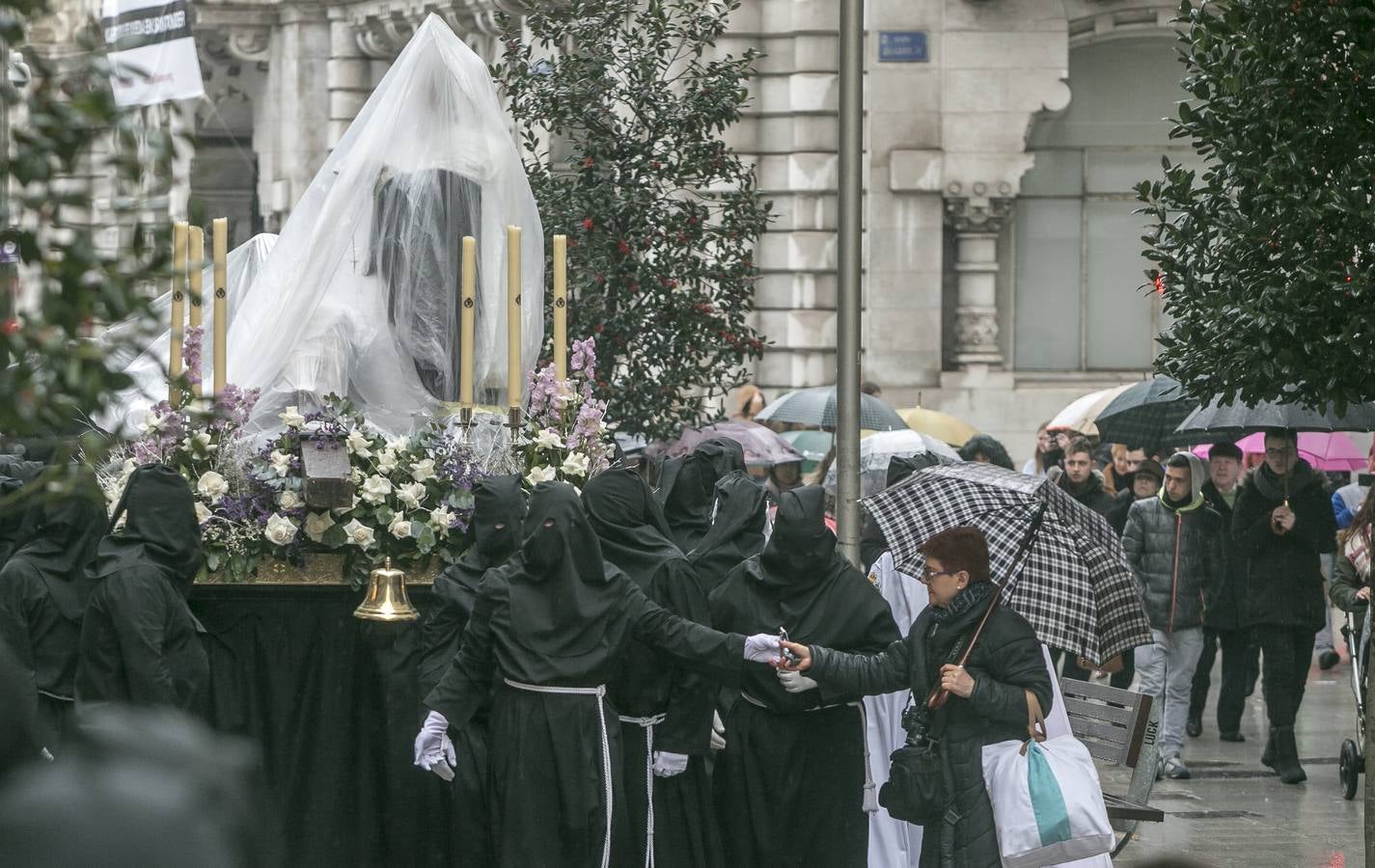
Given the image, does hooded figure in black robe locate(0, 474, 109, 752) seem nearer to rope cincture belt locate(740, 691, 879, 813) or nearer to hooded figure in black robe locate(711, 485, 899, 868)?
hooded figure in black robe locate(711, 485, 899, 868)

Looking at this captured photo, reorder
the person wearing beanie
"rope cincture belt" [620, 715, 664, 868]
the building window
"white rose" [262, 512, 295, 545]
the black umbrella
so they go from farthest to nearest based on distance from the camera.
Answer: the building window
the person wearing beanie
the black umbrella
"white rose" [262, 512, 295, 545]
"rope cincture belt" [620, 715, 664, 868]

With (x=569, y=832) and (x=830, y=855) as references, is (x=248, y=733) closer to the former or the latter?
(x=569, y=832)

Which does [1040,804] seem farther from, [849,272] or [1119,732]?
[849,272]

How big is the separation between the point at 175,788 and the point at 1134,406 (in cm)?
1343

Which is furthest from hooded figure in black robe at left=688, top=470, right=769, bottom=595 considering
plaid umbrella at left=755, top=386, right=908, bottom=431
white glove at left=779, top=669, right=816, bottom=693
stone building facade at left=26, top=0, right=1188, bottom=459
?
stone building facade at left=26, top=0, right=1188, bottom=459

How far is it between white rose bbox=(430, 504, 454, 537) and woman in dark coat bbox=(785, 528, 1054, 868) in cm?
195

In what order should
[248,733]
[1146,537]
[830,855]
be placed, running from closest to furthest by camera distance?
1. [830,855]
2. [248,733]
3. [1146,537]

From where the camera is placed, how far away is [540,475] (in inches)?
358

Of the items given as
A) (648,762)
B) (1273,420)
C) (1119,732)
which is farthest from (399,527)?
(1273,420)

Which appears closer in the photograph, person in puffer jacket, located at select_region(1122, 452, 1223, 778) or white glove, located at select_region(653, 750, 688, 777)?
white glove, located at select_region(653, 750, 688, 777)

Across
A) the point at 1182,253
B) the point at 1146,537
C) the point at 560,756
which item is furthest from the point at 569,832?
the point at 1146,537

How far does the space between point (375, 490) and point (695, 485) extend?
1494mm

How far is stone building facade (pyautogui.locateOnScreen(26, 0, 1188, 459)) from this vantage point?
70.3 feet

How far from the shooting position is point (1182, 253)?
8641mm
